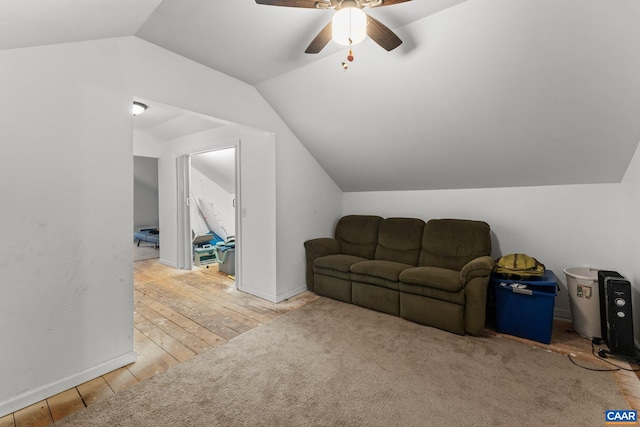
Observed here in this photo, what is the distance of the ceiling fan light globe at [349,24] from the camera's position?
1.49 meters

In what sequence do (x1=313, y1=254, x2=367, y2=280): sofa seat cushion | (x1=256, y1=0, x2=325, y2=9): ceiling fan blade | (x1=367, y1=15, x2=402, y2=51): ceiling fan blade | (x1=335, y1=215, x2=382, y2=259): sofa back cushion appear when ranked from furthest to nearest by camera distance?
(x1=335, y1=215, x2=382, y2=259): sofa back cushion, (x1=313, y1=254, x2=367, y2=280): sofa seat cushion, (x1=367, y1=15, x2=402, y2=51): ceiling fan blade, (x1=256, y1=0, x2=325, y2=9): ceiling fan blade

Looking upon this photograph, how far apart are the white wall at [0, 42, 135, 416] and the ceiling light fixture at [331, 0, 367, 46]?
1673 millimetres

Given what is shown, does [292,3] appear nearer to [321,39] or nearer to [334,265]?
[321,39]

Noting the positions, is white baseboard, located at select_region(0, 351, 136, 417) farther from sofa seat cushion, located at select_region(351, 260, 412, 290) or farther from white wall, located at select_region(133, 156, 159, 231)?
white wall, located at select_region(133, 156, 159, 231)

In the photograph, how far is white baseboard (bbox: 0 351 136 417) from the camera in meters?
1.68

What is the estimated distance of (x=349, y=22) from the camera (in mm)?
1497

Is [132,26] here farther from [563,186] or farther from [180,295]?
[563,186]

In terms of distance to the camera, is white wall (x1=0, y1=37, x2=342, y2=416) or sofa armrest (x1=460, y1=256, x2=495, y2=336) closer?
white wall (x1=0, y1=37, x2=342, y2=416)

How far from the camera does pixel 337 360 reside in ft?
7.21

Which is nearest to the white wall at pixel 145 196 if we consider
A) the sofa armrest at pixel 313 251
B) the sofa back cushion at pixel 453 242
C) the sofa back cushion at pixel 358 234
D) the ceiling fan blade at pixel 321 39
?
the sofa armrest at pixel 313 251

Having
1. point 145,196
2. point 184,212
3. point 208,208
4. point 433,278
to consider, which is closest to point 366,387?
point 433,278

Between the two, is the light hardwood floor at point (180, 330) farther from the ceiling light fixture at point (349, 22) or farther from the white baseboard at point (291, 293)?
the ceiling light fixture at point (349, 22)

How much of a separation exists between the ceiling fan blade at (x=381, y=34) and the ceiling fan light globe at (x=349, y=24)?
104 millimetres

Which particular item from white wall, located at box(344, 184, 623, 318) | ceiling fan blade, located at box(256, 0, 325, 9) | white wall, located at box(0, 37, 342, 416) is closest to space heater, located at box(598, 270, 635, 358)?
white wall, located at box(344, 184, 623, 318)
